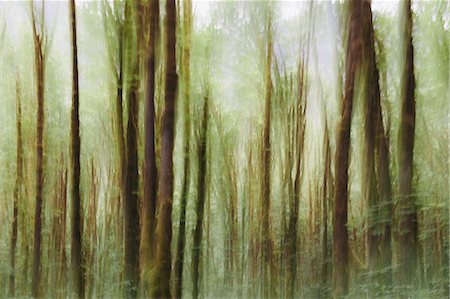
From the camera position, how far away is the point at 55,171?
4801 mm

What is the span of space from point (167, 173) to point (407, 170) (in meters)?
1.96

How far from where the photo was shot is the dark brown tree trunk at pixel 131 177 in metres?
4.23

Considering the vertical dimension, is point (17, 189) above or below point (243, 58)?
below

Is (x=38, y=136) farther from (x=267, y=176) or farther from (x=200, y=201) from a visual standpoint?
(x=267, y=176)

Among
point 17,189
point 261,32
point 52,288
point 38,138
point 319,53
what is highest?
point 261,32

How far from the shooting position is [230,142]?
16.1 ft

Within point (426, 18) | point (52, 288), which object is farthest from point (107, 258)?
point (426, 18)

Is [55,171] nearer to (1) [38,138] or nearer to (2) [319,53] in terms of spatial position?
(1) [38,138]

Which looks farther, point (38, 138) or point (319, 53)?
point (38, 138)

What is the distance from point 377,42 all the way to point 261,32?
1160mm

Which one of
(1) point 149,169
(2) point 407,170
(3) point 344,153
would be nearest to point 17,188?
(1) point 149,169

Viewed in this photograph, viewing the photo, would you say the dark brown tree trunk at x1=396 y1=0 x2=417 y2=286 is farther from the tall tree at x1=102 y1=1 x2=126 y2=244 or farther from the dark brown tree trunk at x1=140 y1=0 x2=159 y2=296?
the tall tree at x1=102 y1=1 x2=126 y2=244

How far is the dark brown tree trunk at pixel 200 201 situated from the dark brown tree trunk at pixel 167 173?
0.55 metres

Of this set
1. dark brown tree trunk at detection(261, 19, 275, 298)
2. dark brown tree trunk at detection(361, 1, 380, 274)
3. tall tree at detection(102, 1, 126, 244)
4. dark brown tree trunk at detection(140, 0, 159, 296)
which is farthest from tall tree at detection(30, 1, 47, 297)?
dark brown tree trunk at detection(361, 1, 380, 274)
